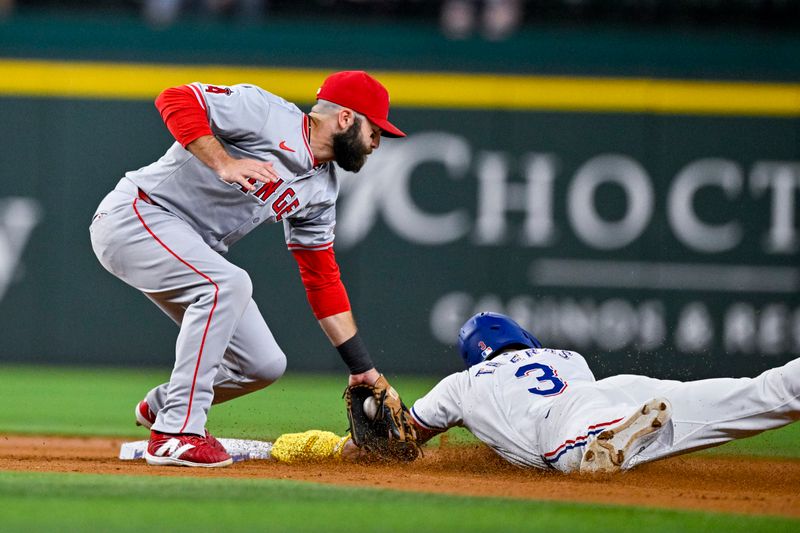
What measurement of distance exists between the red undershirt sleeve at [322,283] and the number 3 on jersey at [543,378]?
93 cm

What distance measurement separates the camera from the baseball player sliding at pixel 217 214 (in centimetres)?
454

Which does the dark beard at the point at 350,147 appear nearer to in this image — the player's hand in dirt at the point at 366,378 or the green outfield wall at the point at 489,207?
the player's hand in dirt at the point at 366,378

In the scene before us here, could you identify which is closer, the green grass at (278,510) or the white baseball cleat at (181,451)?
the green grass at (278,510)

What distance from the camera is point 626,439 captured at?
4.22 metres

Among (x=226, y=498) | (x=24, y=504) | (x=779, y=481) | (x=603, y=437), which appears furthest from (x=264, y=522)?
(x=779, y=481)

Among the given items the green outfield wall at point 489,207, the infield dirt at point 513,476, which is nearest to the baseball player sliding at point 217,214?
the infield dirt at point 513,476

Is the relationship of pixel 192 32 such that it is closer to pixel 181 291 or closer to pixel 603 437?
pixel 181 291

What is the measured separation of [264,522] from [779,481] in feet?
7.87

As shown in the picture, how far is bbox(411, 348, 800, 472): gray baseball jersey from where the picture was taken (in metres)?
4.40

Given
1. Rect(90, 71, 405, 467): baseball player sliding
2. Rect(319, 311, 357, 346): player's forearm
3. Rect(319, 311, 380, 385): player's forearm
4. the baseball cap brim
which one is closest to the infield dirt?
Rect(90, 71, 405, 467): baseball player sliding

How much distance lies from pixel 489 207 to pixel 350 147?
16.4 feet

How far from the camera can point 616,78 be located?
9.77 m

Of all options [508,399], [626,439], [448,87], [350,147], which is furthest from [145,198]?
[448,87]

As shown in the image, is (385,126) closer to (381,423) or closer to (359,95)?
(359,95)
